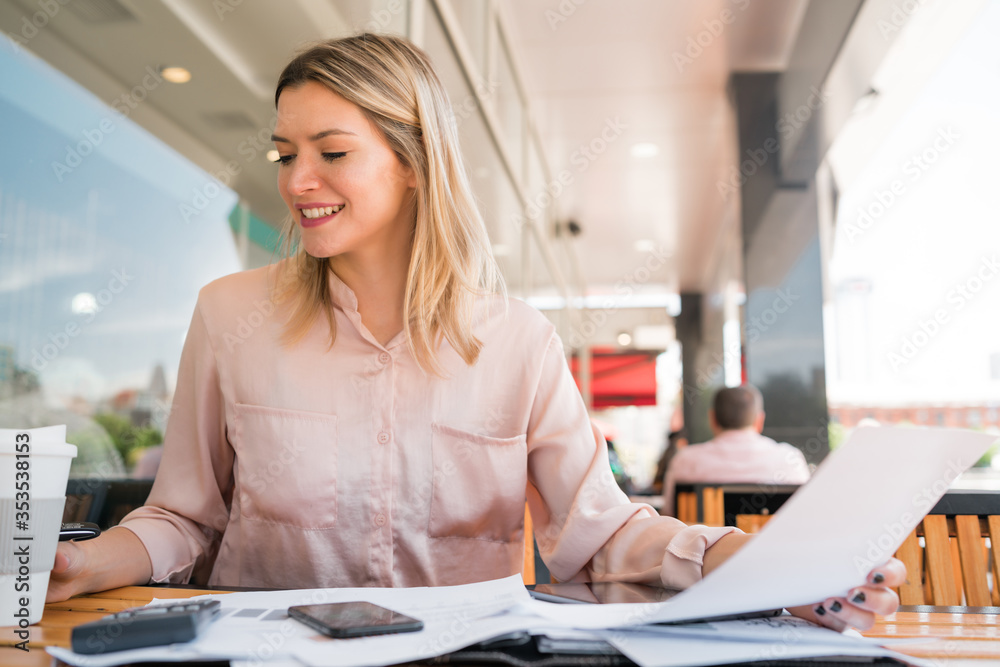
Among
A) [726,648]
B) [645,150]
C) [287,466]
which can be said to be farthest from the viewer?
[645,150]

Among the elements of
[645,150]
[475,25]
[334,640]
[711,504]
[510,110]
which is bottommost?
[334,640]

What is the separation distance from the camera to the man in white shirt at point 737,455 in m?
3.31

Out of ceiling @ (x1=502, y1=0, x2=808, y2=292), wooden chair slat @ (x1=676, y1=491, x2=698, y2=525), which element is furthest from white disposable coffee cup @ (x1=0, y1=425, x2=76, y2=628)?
ceiling @ (x1=502, y1=0, x2=808, y2=292)

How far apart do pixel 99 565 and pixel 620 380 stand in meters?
12.6

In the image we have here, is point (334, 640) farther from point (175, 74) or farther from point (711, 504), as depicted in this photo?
point (711, 504)

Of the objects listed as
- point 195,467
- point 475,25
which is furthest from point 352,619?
point 475,25

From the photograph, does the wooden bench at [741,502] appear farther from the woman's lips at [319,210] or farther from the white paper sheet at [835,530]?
the woman's lips at [319,210]

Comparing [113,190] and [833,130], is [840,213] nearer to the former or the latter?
[833,130]

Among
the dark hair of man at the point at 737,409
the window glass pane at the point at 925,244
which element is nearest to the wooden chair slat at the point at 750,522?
the dark hair of man at the point at 737,409

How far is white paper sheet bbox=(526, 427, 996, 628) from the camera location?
18.7 inches

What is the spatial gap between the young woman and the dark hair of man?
2.59 metres

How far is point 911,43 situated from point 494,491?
361 cm

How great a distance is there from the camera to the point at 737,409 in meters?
3.47

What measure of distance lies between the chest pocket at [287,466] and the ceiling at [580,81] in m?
0.89
